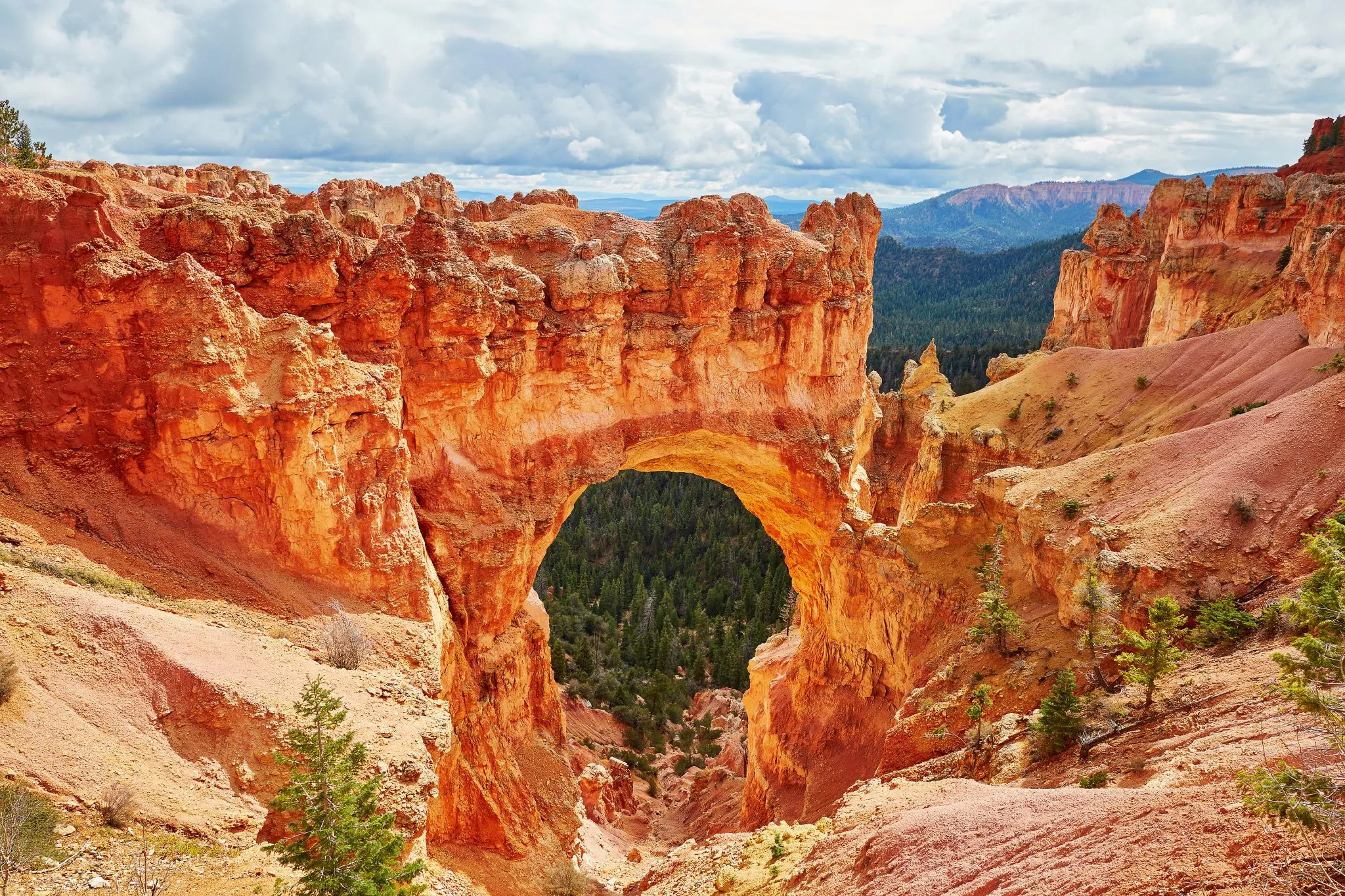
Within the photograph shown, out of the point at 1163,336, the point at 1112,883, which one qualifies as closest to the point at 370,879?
the point at 1112,883

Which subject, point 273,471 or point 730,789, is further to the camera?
point 730,789

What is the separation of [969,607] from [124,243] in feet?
80.0

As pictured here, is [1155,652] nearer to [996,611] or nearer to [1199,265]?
[996,611]

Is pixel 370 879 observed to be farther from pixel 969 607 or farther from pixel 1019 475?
pixel 1019 475

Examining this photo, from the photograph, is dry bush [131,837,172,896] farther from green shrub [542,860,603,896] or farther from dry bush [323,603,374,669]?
green shrub [542,860,603,896]

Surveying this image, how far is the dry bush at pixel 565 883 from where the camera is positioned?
2283cm

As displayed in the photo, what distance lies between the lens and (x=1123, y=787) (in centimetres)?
1342

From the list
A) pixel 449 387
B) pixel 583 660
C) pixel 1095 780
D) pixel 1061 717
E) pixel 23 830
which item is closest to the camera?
pixel 23 830

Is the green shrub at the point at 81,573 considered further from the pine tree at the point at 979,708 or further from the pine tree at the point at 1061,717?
the pine tree at the point at 1061,717

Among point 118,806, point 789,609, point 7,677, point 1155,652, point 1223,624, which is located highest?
point 1223,624

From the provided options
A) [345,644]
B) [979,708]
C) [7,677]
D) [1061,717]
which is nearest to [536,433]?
[345,644]

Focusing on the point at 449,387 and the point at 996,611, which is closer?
the point at 996,611

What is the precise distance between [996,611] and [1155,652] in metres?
5.80

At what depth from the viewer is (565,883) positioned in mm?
23016
